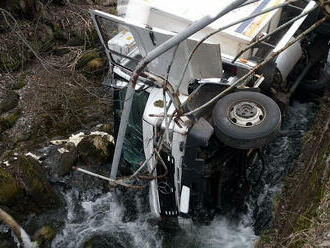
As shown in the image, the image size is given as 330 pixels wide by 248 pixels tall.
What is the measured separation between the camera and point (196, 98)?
15.6 feet

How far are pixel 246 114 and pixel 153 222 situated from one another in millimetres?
2088

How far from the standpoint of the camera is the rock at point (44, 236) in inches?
211

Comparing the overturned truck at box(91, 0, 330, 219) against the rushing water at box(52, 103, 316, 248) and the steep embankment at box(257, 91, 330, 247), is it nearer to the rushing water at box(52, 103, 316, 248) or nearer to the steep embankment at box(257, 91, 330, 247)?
the rushing water at box(52, 103, 316, 248)

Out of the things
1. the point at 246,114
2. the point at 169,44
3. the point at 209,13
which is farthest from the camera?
the point at 209,13

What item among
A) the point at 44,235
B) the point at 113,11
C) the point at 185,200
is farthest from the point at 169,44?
the point at 113,11

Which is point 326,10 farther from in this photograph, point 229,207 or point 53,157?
point 53,157

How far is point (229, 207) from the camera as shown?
5312 mm

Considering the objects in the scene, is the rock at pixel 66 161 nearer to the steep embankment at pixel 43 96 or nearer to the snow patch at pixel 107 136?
the steep embankment at pixel 43 96

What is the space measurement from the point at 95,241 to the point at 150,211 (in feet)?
2.65

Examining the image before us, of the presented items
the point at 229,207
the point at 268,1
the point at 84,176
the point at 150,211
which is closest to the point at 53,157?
the point at 84,176

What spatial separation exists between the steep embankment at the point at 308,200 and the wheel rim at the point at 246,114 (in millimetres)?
875

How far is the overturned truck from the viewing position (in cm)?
420

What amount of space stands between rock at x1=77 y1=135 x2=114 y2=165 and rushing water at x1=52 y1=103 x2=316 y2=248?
0.49m

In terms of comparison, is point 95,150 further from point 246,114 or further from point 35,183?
point 246,114
